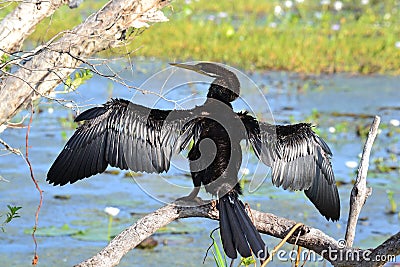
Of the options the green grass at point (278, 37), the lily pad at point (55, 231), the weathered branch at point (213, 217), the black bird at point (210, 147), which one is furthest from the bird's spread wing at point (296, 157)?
the green grass at point (278, 37)

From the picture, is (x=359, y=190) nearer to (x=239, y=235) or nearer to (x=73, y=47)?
(x=239, y=235)

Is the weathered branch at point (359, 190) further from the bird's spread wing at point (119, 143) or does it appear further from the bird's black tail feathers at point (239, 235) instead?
the bird's spread wing at point (119, 143)

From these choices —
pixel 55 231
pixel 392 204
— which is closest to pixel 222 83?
pixel 55 231

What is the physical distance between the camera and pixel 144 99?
385cm

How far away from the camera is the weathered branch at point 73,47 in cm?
304

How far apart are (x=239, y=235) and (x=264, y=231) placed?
0.18 meters

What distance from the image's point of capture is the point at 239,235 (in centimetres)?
274

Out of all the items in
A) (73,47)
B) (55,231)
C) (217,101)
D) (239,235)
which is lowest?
(55,231)

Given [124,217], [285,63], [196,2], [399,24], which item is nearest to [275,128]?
[124,217]

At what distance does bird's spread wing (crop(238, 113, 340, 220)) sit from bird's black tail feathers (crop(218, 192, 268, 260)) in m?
0.23

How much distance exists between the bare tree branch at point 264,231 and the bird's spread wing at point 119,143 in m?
0.18

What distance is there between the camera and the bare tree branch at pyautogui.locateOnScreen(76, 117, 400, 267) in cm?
257

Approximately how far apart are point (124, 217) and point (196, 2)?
7175 mm

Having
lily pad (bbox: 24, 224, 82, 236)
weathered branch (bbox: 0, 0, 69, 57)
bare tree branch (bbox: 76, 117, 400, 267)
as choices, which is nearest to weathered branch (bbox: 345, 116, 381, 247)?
bare tree branch (bbox: 76, 117, 400, 267)
